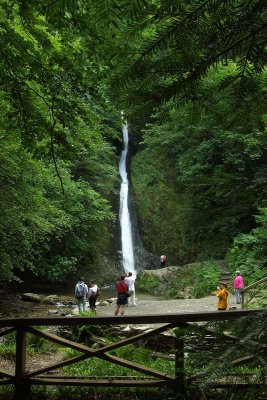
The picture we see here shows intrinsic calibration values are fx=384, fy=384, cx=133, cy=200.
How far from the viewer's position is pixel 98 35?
3854 mm

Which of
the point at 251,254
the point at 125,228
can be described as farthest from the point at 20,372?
the point at 125,228

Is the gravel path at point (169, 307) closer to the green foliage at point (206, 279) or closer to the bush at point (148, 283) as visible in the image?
the green foliage at point (206, 279)

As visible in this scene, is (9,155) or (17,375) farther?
(9,155)

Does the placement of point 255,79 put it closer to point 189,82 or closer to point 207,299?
point 189,82

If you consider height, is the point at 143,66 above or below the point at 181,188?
below

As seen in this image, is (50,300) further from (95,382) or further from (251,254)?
(95,382)

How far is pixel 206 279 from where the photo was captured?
65.2 feet

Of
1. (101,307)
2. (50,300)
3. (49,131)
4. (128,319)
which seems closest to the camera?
(128,319)

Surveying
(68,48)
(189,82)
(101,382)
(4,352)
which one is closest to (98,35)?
(68,48)

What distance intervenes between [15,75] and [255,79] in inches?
113

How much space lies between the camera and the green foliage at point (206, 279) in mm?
19297

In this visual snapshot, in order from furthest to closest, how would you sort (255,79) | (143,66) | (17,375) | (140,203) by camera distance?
1. (140,203)
2. (17,375)
3. (255,79)
4. (143,66)

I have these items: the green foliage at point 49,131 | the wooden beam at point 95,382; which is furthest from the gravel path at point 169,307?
the wooden beam at point 95,382

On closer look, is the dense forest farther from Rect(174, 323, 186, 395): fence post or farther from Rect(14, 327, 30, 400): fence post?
Rect(14, 327, 30, 400): fence post
